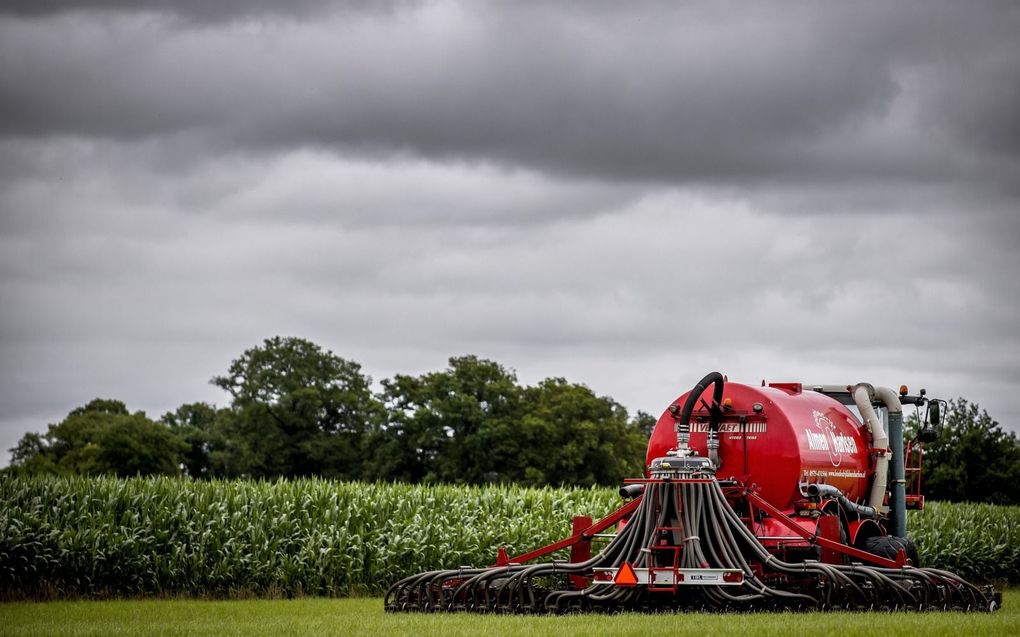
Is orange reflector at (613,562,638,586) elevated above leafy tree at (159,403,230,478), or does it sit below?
below

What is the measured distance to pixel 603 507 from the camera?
108ft

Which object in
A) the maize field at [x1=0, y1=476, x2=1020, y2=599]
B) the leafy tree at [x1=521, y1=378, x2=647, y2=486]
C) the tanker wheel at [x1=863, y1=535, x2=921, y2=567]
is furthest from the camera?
the leafy tree at [x1=521, y1=378, x2=647, y2=486]

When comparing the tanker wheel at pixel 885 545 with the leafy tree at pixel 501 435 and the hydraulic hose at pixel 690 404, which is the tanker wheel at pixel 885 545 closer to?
the hydraulic hose at pixel 690 404

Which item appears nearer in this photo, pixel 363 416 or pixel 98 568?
pixel 98 568

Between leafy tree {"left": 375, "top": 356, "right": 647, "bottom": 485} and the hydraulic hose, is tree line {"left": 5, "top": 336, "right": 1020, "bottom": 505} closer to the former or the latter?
leafy tree {"left": 375, "top": 356, "right": 647, "bottom": 485}

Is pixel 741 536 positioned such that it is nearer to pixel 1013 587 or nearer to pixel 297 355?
pixel 1013 587

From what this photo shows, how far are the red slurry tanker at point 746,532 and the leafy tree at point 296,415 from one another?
5358cm

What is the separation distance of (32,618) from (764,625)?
36.1ft

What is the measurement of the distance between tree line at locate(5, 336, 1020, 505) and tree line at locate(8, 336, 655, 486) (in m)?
0.08

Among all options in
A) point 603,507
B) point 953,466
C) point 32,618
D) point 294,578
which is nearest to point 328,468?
point 953,466

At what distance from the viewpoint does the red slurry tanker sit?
58.3ft

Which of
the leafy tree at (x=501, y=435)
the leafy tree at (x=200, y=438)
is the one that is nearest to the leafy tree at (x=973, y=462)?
the leafy tree at (x=501, y=435)

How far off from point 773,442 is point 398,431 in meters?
54.1

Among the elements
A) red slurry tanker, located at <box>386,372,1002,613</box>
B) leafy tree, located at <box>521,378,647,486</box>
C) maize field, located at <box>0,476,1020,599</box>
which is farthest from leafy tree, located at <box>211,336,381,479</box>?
red slurry tanker, located at <box>386,372,1002,613</box>
